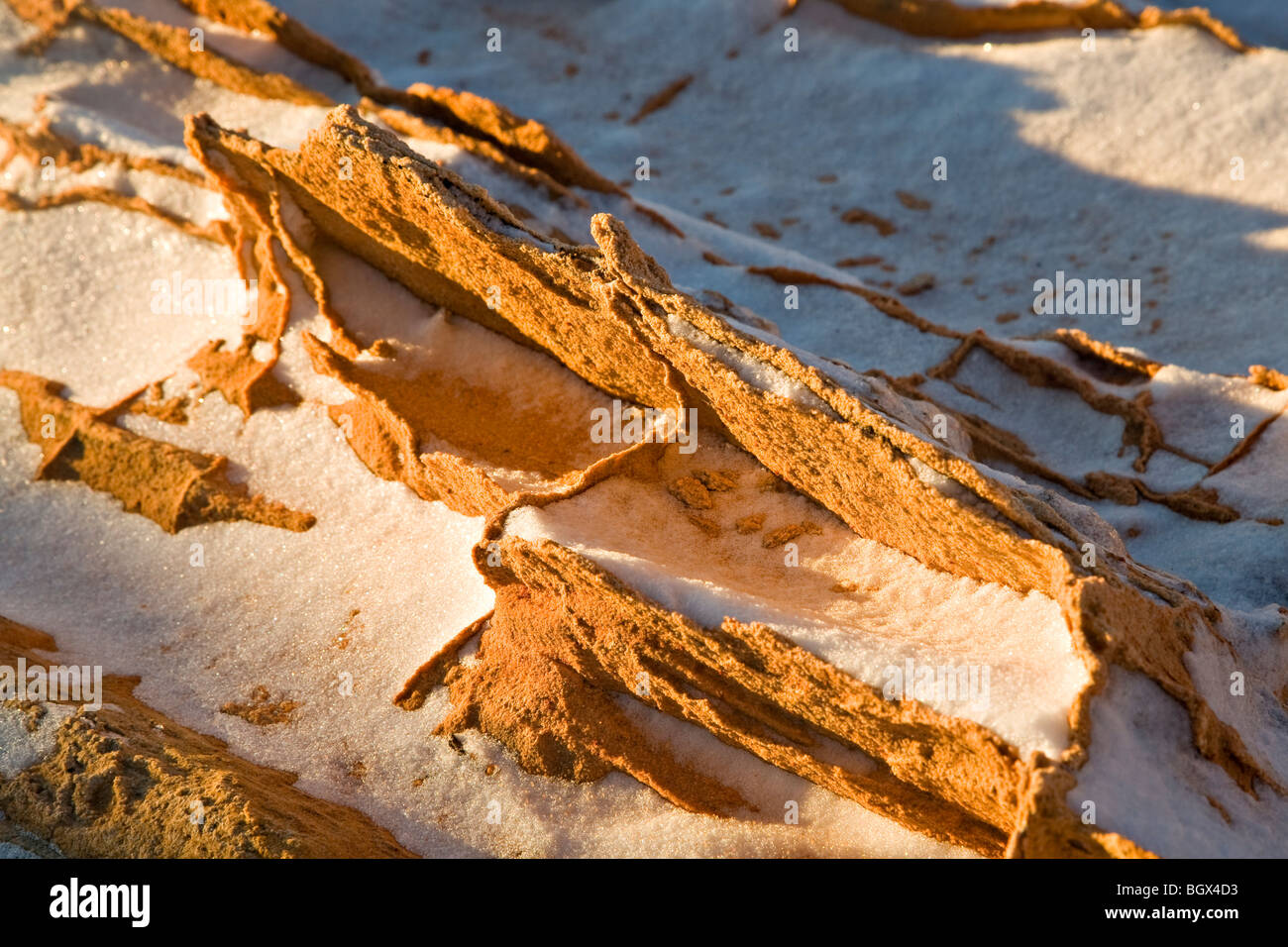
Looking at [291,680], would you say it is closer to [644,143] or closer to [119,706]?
[119,706]

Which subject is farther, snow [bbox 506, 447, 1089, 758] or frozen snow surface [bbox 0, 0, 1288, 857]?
frozen snow surface [bbox 0, 0, 1288, 857]

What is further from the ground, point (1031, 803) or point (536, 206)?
point (536, 206)

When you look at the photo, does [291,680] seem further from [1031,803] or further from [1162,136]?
[1162,136]

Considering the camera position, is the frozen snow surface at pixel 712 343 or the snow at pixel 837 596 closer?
the snow at pixel 837 596

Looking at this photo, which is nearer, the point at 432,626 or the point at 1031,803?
the point at 1031,803

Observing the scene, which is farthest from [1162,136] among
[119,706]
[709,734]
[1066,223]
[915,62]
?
[119,706]

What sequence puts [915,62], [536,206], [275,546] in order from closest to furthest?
[275,546], [536,206], [915,62]

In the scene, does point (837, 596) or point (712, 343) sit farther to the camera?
point (712, 343)

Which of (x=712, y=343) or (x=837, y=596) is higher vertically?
(x=712, y=343)

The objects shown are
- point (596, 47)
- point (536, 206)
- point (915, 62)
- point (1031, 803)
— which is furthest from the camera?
point (596, 47)

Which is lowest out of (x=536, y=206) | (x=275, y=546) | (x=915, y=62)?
(x=275, y=546)
